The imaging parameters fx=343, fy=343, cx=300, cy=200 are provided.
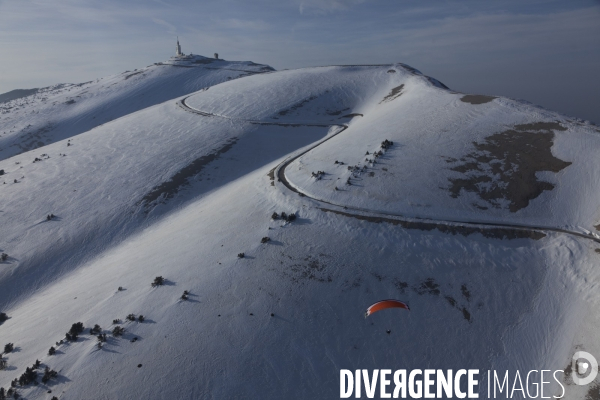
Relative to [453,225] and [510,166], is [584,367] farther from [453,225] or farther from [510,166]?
[510,166]

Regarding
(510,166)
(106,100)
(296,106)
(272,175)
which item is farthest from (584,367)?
(106,100)

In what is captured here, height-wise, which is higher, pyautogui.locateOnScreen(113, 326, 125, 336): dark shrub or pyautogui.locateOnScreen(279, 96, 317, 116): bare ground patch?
pyautogui.locateOnScreen(279, 96, 317, 116): bare ground patch

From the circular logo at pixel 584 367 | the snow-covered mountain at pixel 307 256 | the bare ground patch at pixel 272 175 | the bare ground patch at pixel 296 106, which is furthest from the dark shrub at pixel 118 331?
the bare ground patch at pixel 296 106

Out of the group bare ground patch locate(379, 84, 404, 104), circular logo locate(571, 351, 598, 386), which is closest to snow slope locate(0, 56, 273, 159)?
bare ground patch locate(379, 84, 404, 104)

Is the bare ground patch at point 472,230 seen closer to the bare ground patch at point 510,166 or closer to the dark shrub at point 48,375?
the bare ground patch at point 510,166

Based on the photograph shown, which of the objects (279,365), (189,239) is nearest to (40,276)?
(189,239)

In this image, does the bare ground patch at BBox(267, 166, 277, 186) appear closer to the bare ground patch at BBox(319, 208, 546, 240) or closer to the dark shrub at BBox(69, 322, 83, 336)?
the bare ground patch at BBox(319, 208, 546, 240)
